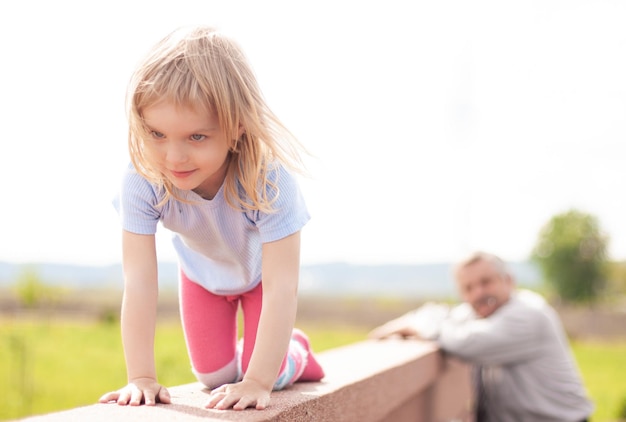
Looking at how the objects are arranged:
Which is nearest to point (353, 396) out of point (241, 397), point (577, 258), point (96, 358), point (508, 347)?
point (241, 397)

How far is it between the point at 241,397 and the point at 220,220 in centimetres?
58

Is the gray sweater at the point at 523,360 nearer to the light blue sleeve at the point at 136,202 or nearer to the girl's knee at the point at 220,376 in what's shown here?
the girl's knee at the point at 220,376

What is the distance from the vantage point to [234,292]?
2426 millimetres

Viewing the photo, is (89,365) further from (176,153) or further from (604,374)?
(176,153)

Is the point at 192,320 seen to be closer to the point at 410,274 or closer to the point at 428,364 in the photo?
the point at 428,364

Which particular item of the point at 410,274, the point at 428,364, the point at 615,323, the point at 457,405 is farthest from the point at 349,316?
the point at 410,274

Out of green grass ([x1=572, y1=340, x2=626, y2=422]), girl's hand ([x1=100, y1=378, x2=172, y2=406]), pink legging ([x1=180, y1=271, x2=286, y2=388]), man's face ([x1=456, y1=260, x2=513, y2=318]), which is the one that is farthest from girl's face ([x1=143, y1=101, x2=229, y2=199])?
green grass ([x1=572, y1=340, x2=626, y2=422])

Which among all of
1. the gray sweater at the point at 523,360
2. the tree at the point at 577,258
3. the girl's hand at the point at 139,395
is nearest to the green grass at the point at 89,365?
the gray sweater at the point at 523,360

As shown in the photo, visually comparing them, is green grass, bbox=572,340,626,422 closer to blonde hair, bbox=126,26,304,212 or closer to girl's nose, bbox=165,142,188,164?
blonde hair, bbox=126,26,304,212

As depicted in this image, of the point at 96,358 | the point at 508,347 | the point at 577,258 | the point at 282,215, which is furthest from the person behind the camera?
the point at 577,258

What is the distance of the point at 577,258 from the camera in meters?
42.3

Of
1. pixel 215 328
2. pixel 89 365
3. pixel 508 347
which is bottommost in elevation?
pixel 89 365

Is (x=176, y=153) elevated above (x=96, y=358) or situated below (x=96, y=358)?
above

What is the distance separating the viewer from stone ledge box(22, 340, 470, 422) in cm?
163
